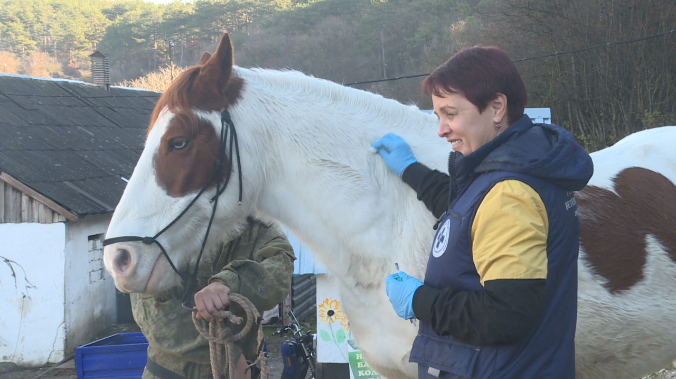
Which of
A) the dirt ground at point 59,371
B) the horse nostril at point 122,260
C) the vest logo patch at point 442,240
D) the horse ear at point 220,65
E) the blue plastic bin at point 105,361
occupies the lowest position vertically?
the dirt ground at point 59,371

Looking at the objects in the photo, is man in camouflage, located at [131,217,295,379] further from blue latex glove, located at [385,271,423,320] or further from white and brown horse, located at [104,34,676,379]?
blue latex glove, located at [385,271,423,320]

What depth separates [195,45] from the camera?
43.1m

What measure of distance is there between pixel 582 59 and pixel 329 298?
41.7ft

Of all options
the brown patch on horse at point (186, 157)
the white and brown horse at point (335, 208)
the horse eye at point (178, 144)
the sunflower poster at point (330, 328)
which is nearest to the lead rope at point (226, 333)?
the white and brown horse at point (335, 208)

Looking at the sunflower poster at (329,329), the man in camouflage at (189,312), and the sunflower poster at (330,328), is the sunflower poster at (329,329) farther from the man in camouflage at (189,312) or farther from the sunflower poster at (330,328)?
the man in camouflage at (189,312)

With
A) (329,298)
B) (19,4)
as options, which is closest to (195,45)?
(19,4)

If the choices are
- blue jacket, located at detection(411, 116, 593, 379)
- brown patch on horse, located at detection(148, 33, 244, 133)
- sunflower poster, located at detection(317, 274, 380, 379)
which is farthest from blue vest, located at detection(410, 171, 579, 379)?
sunflower poster, located at detection(317, 274, 380, 379)

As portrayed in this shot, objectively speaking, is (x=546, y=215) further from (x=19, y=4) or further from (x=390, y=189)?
(x=19, y=4)

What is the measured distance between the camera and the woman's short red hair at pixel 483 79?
1383mm

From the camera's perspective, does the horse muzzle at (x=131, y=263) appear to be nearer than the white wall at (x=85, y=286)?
Yes

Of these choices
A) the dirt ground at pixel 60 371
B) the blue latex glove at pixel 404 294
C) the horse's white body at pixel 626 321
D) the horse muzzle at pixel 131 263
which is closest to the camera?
the blue latex glove at pixel 404 294

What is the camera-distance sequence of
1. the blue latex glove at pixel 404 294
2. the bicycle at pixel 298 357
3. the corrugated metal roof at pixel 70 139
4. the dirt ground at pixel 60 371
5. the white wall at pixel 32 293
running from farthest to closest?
the corrugated metal roof at pixel 70 139 → the white wall at pixel 32 293 → the dirt ground at pixel 60 371 → the bicycle at pixel 298 357 → the blue latex glove at pixel 404 294

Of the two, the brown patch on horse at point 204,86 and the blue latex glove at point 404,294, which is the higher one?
the brown patch on horse at point 204,86

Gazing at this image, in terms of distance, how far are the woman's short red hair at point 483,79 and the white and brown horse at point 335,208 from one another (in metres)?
0.75
